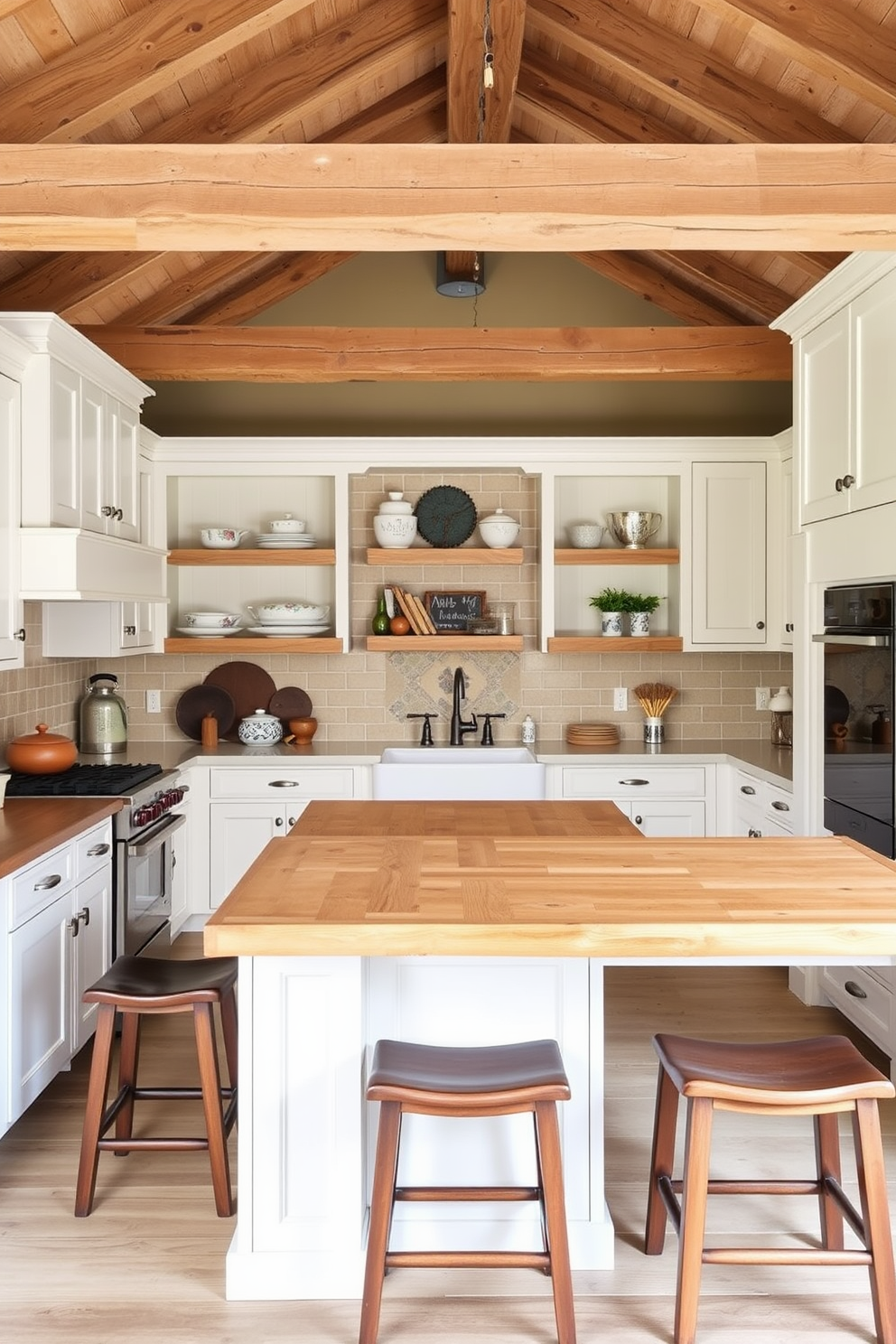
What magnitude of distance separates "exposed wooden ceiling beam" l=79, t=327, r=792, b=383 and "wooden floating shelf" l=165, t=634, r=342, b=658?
1.26 metres

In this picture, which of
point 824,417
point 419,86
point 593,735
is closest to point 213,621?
point 593,735

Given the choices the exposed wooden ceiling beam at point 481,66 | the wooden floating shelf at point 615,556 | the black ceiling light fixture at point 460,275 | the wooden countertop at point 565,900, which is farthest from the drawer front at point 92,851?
the black ceiling light fixture at point 460,275

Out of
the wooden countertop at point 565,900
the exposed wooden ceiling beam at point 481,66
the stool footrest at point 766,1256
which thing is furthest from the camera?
the exposed wooden ceiling beam at point 481,66

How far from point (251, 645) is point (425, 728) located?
38.4 inches

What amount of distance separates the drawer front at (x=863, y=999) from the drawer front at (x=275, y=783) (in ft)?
7.68

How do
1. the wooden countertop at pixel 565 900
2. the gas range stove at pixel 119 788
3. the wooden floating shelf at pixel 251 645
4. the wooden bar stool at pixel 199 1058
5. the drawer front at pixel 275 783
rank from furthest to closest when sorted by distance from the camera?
1. the wooden floating shelf at pixel 251 645
2. the drawer front at pixel 275 783
3. the gas range stove at pixel 119 788
4. the wooden bar stool at pixel 199 1058
5. the wooden countertop at pixel 565 900

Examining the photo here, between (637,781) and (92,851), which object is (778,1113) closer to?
(92,851)

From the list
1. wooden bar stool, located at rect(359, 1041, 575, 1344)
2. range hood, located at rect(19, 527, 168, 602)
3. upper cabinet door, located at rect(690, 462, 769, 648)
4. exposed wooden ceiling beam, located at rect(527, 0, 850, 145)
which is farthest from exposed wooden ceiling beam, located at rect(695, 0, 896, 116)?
wooden bar stool, located at rect(359, 1041, 575, 1344)

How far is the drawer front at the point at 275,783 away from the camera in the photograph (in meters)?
5.36

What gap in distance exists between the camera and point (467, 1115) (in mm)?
2125

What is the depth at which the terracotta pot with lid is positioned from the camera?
4363 mm

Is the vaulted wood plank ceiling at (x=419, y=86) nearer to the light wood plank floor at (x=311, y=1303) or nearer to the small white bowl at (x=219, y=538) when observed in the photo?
the small white bowl at (x=219, y=538)

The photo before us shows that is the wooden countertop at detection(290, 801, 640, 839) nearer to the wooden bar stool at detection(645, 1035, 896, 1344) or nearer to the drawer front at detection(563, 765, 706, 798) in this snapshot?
the wooden bar stool at detection(645, 1035, 896, 1344)

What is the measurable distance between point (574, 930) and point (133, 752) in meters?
3.82
